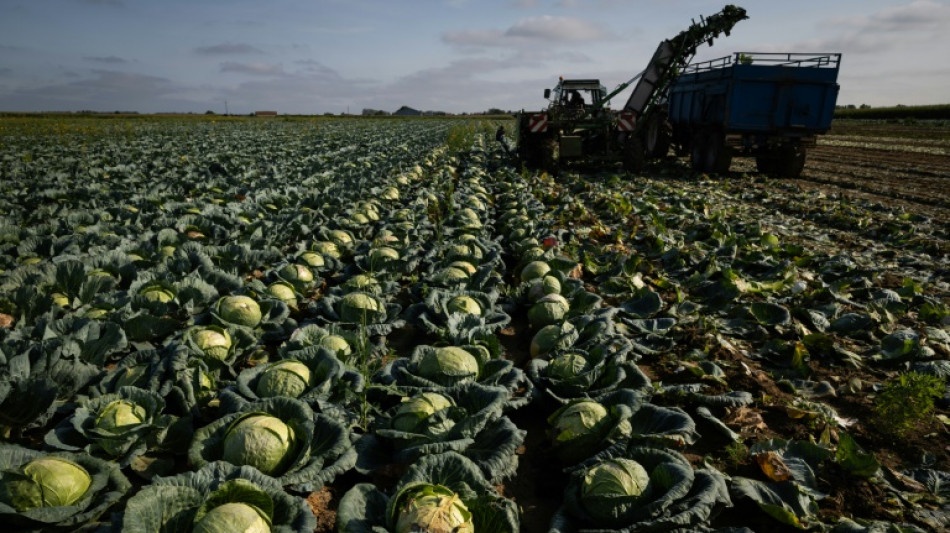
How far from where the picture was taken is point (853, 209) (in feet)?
34.3

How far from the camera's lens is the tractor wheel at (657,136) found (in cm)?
1783

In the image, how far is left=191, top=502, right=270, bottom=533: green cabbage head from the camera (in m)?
2.16

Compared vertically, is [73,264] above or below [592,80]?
below

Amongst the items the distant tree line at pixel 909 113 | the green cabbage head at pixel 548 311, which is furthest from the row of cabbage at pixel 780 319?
the distant tree line at pixel 909 113

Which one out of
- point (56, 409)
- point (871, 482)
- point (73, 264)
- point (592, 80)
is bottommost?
point (871, 482)

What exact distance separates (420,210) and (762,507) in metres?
8.01

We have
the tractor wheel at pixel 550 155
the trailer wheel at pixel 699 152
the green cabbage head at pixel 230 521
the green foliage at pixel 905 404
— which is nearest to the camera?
the green cabbage head at pixel 230 521

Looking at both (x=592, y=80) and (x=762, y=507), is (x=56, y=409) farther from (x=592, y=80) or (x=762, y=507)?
(x=592, y=80)

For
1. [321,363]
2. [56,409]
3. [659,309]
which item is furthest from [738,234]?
[56,409]

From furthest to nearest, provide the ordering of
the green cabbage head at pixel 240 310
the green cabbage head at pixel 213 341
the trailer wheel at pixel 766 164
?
1. the trailer wheel at pixel 766 164
2. the green cabbage head at pixel 240 310
3. the green cabbage head at pixel 213 341

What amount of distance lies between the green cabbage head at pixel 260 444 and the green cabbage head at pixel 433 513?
2.72ft

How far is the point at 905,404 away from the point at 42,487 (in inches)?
191

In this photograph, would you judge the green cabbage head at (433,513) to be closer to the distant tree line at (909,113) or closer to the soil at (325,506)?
the soil at (325,506)

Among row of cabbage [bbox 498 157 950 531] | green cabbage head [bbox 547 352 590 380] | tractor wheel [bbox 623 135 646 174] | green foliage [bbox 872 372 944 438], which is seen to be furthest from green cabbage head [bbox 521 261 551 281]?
tractor wheel [bbox 623 135 646 174]
